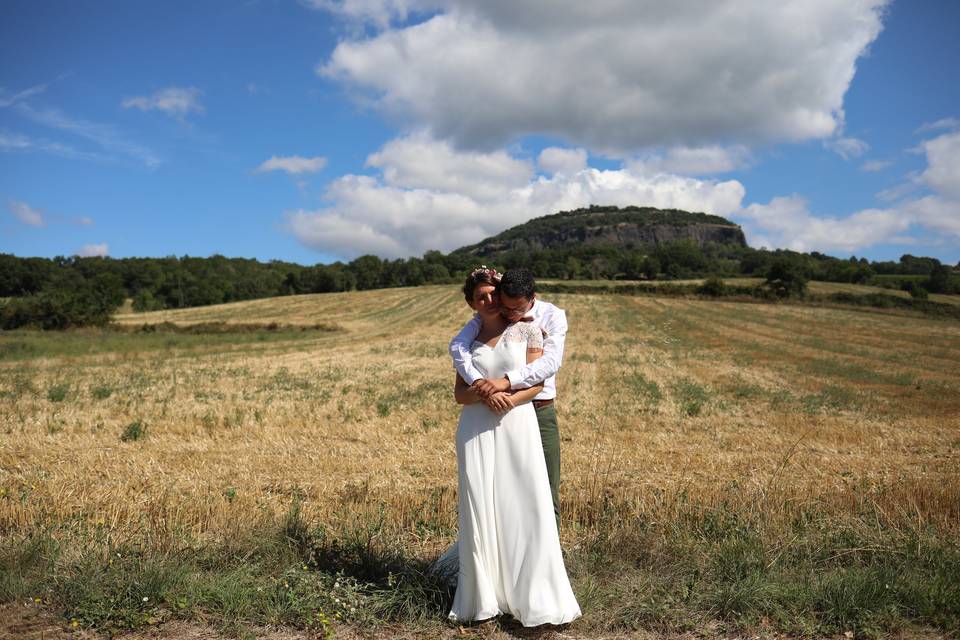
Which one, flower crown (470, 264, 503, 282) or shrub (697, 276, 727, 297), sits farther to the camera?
shrub (697, 276, 727, 297)

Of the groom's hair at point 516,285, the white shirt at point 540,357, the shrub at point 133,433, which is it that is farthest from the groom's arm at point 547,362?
the shrub at point 133,433

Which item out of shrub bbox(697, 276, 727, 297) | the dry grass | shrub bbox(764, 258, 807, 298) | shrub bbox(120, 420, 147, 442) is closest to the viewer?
the dry grass

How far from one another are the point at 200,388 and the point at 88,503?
35.0 feet

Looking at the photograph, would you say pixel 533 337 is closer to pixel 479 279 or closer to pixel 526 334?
pixel 526 334

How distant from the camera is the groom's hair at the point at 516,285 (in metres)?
4.21

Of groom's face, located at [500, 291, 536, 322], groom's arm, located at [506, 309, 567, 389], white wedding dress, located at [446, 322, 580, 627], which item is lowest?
white wedding dress, located at [446, 322, 580, 627]

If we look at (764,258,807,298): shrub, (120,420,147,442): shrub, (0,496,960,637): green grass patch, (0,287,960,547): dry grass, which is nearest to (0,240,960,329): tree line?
(764,258,807,298): shrub

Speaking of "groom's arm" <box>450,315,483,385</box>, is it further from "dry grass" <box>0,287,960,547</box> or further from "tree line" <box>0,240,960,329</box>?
"tree line" <box>0,240,960,329</box>

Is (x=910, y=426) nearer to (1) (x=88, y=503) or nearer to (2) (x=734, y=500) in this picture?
(2) (x=734, y=500)

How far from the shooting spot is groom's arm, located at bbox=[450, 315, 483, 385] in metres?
4.33

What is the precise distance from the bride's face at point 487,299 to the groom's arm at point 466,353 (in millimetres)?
106

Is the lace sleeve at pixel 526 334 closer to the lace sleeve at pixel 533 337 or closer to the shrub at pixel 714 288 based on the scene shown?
the lace sleeve at pixel 533 337

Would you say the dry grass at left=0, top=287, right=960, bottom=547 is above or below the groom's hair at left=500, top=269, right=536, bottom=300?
below

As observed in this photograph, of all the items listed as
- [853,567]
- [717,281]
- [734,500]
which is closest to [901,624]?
[853,567]
